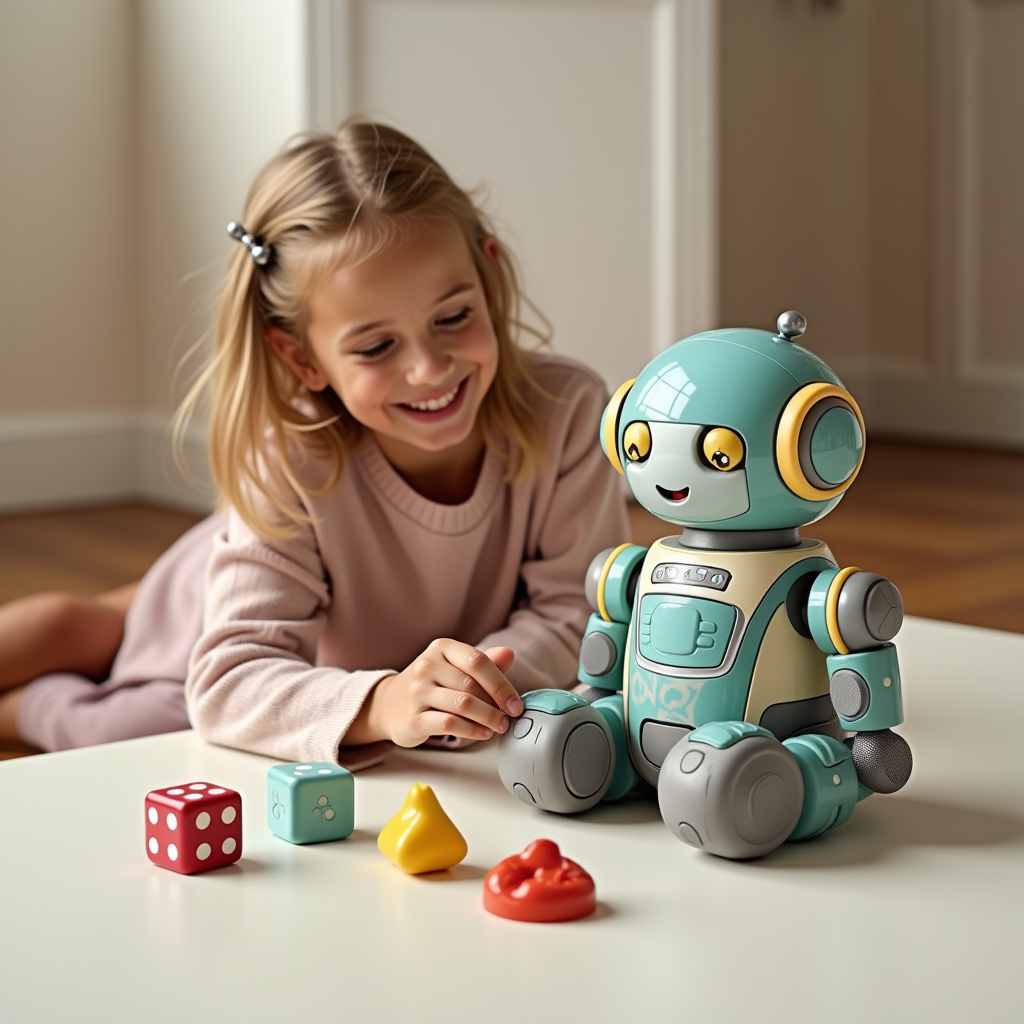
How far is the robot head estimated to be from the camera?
0.64 meters

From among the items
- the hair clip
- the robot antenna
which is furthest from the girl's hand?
the hair clip

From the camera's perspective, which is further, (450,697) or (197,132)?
(197,132)

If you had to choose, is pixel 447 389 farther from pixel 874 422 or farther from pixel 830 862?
pixel 874 422

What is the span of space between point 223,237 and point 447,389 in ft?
5.22

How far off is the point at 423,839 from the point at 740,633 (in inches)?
6.9

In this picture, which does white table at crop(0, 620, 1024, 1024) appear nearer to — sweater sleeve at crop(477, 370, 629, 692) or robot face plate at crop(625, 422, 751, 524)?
robot face plate at crop(625, 422, 751, 524)

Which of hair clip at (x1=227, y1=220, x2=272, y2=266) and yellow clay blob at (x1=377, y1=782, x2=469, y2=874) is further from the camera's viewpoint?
hair clip at (x1=227, y1=220, x2=272, y2=266)

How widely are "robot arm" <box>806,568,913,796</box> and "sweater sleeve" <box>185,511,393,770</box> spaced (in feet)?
0.98

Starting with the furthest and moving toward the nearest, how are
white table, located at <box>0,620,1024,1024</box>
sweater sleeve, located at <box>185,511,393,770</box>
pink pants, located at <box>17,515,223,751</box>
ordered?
pink pants, located at <box>17,515,223,751</box>, sweater sleeve, located at <box>185,511,393,770</box>, white table, located at <box>0,620,1024,1024</box>

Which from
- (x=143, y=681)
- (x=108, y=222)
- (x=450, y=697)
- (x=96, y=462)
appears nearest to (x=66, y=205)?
(x=108, y=222)

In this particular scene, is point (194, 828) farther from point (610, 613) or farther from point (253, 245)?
point (253, 245)

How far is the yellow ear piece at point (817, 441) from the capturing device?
0.64 metres

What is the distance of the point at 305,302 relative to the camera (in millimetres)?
1001

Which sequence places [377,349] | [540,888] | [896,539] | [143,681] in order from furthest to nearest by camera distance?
[896,539] → [143,681] → [377,349] → [540,888]
